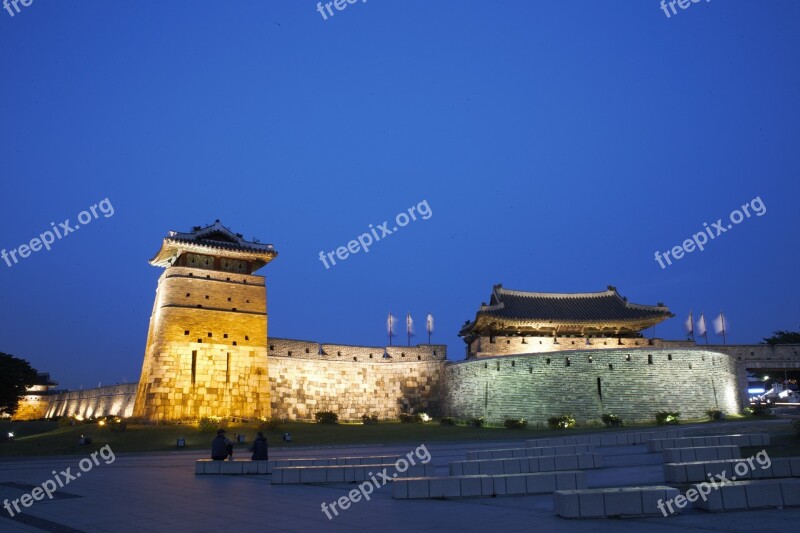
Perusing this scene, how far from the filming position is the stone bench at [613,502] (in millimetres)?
7430

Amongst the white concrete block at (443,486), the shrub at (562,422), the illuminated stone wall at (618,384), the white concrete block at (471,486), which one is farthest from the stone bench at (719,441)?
the illuminated stone wall at (618,384)

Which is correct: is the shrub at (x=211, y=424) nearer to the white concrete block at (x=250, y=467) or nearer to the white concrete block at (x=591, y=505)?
the white concrete block at (x=250, y=467)

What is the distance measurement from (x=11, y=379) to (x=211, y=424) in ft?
69.0

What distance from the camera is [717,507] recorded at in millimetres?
7703

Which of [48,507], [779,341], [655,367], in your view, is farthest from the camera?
[779,341]

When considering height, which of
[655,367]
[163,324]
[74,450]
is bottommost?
[74,450]

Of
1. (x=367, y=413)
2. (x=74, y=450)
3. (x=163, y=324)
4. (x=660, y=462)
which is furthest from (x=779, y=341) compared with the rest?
(x=74, y=450)

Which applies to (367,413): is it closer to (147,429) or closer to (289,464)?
(147,429)

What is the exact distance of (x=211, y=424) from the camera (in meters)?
28.7

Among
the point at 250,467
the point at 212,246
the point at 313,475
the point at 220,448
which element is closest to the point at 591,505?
the point at 313,475

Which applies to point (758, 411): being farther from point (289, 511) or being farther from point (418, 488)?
point (289, 511)

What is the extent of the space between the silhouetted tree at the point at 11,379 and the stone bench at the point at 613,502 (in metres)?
43.7

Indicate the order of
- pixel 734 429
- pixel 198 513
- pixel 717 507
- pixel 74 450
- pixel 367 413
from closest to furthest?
1. pixel 717 507
2. pixel 198 513
3. pixel 734 429
4. pixel 74 450
5. pixel 367 413

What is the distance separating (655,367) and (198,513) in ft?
92.6
